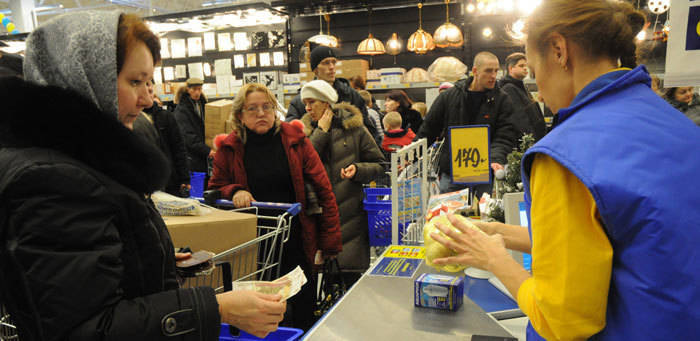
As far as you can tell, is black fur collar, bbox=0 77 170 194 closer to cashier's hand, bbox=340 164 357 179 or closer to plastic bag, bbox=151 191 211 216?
plastic bag, bbox=151 191 211 216

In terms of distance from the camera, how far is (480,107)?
4113 millimetres

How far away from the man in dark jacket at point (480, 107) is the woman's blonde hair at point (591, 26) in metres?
2.91

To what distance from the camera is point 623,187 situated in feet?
2.81

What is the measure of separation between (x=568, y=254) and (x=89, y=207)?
0.92 m

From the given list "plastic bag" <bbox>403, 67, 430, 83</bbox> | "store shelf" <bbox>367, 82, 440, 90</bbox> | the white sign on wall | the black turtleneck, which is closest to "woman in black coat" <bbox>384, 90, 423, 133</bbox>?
"store shelf" <bbox>367, 82, 440, 90</bbox>

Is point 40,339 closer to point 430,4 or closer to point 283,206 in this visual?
point 283,206

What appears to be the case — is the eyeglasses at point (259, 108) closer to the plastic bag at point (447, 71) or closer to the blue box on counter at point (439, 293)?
the blue box on counter at point (439, 293)

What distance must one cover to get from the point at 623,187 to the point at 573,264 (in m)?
0.17

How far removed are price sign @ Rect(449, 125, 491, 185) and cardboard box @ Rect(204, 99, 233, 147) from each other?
370 cm

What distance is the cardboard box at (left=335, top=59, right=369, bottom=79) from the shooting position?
914 cm

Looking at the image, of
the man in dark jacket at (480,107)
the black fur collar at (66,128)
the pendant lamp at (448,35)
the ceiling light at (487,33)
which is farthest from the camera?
the ceiling light at (487,33)

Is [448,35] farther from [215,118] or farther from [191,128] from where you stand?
[191,128]

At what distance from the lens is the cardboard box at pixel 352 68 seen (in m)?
9.14

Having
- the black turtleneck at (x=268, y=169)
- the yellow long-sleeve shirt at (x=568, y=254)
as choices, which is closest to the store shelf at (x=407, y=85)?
the black turtleneck at (x=268, y=169)
